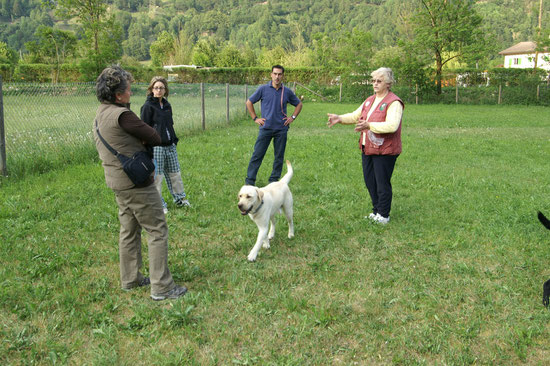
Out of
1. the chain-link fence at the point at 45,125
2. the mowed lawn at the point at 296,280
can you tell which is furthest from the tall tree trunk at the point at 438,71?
the chain-link fence at the point at 45,125

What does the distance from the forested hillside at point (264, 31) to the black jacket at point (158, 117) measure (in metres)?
31.1

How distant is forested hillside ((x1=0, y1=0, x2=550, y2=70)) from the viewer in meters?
41.1

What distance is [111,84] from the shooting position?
11.2ft

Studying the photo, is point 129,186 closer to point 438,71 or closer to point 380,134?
point 380,134

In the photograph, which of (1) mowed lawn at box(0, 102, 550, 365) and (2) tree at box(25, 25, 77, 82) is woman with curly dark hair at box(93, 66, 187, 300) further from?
(2) tree at box(25, 25, 77, 82)

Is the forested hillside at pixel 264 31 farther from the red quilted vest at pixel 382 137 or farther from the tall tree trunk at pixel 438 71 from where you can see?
the red quilted vest at pixel 382 137

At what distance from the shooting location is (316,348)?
3154 millimetres

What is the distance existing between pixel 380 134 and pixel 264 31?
6465 inches

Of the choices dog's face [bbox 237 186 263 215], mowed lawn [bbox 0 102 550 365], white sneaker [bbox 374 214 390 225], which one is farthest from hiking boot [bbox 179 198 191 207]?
white sneaker [bbox 374 214 390 225]

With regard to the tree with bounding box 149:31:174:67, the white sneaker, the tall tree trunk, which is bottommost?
the white sneaker

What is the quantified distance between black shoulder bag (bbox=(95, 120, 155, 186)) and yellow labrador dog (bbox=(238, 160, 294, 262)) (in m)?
1.21

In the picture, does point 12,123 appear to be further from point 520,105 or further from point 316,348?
point 520,105

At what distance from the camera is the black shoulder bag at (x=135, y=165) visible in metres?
3.45

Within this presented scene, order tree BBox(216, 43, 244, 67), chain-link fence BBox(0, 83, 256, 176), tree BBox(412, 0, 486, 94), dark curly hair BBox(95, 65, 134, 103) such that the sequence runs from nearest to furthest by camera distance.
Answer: dark curly hair BBox(95, 65, 134, 103)
chain-link fence BBox(0, 83, 256, 176)
tree BBox(412, 0, 486, 94)
tree BBox(216, 43, 244, 67)
